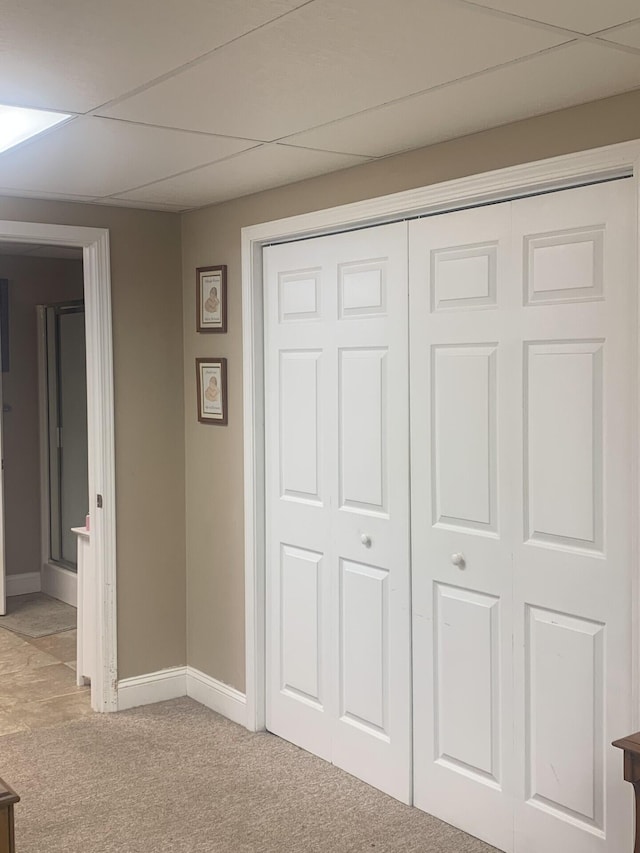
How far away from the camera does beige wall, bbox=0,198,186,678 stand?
418cm

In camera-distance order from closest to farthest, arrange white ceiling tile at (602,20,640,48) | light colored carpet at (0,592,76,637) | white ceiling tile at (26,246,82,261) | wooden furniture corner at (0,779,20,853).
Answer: white ceiling tile at (602,20,640,48) < wooden furniture corner at (0,779,20,853) < light colored carpet at (0,592,76,637) < white ceiling tile at (26,246,82,261)

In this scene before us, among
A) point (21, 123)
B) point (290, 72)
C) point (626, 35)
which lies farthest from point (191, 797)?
point (626, 35)

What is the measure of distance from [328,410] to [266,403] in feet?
1.39

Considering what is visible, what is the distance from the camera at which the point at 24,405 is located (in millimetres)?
6457

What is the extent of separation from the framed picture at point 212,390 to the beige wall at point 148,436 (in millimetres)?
177

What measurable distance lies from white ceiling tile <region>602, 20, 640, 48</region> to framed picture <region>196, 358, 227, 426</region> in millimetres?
2340

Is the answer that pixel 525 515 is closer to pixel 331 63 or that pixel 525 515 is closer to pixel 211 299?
pixel 331 63

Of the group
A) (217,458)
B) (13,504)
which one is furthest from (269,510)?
(13,504)

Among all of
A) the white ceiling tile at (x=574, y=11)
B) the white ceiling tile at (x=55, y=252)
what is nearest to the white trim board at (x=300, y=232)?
the white ceiling tile at (x=574, y=11)

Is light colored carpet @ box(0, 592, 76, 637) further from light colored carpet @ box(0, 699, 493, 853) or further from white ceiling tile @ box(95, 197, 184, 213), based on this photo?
white ceiling tile @ box(95, 197, 184, 213)

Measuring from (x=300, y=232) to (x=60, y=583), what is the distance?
3.60 m

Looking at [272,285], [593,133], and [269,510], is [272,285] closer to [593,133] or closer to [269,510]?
[269,510]

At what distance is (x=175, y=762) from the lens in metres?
3.67

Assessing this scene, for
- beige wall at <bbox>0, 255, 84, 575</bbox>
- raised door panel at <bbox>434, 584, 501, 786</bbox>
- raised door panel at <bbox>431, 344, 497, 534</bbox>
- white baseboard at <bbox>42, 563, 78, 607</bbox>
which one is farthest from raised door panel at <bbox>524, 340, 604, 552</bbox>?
beige wall at <bbox>0, 255, 84, 575</bbox>
